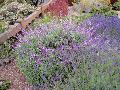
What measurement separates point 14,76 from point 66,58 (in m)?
1.65

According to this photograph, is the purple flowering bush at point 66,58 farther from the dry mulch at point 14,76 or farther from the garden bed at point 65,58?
the dry mulch at point 14,76

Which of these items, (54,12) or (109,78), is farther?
(54,12)

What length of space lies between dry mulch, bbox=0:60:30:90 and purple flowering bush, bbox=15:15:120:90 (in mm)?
412

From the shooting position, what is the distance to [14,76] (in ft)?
23.1

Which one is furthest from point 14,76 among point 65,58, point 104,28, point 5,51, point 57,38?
point 104,28

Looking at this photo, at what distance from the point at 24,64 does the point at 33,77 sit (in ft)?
0.94

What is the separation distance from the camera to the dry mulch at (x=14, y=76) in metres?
6.50

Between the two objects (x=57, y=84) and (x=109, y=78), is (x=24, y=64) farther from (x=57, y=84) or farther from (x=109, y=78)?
(x=109, y=78)

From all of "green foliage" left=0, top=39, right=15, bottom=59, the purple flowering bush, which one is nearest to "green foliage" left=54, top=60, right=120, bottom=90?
the purple flowering bush

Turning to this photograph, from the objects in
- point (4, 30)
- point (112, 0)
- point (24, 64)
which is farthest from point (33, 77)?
point (112, 0)

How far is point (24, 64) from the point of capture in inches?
241

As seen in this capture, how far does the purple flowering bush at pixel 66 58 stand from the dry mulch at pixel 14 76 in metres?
0.41

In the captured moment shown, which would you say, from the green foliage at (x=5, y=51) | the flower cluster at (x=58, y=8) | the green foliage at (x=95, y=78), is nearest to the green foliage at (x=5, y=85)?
the green foliage at (x=5, y=51)

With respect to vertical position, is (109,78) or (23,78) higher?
(109,78)
